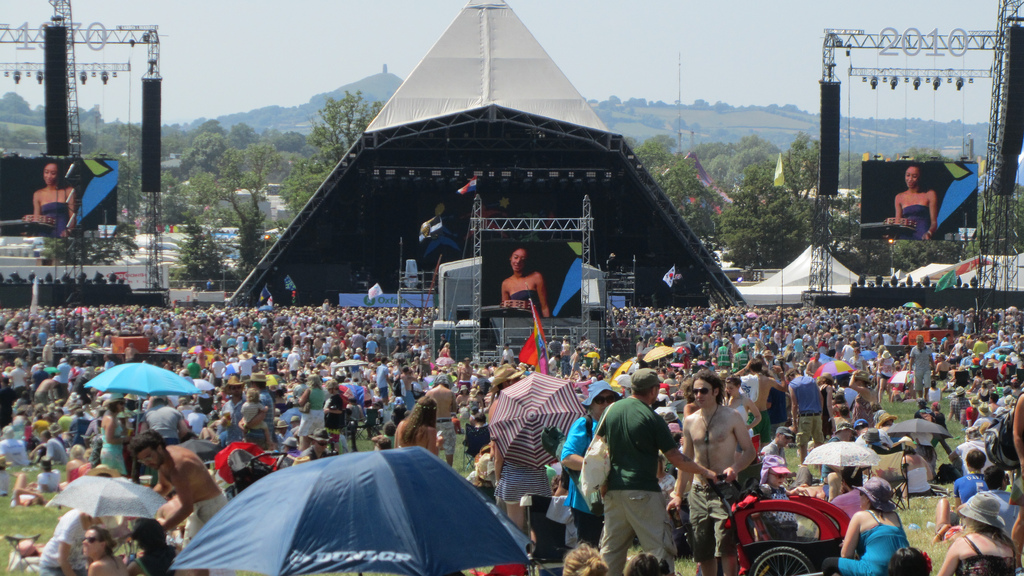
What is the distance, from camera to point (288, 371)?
63.0ft

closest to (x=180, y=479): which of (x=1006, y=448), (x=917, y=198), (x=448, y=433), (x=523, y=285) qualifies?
(x=1006, y=448)

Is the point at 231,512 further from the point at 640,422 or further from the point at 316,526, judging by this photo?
the point at 640,422

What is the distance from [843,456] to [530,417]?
1.93 m

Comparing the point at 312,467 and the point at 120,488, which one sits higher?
the point at 312,467

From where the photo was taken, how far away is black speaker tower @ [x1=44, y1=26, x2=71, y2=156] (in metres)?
34.9

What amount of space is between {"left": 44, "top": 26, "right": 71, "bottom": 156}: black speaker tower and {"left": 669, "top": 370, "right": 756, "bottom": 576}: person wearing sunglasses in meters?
32.5

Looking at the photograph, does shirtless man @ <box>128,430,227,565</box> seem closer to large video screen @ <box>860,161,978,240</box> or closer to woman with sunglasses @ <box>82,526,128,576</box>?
woman with sunglasses @ <box>82,526,128,576</box>

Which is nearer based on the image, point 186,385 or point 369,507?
point 369,507

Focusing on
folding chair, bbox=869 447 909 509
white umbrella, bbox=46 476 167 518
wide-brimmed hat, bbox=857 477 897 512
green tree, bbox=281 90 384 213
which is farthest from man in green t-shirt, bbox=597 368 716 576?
green tree, bbox=281 90 384 213

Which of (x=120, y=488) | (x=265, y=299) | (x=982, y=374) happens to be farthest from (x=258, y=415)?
(x=265, y=299)

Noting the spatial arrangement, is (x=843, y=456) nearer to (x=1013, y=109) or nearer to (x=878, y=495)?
(x=878, y=495)

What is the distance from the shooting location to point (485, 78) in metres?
40.5

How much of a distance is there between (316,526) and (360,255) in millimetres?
36429

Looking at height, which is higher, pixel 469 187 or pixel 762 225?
pixel 469 187
